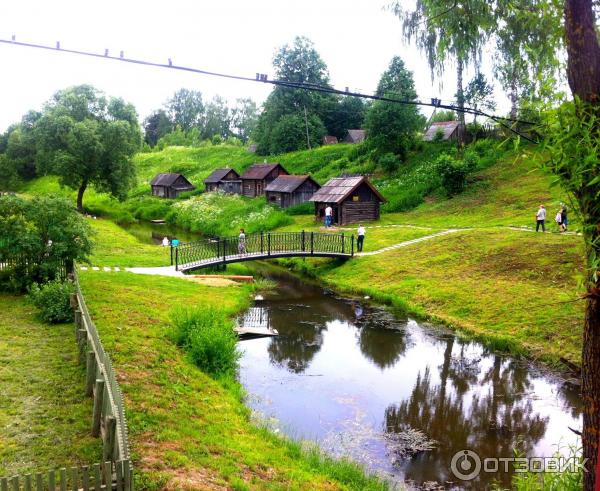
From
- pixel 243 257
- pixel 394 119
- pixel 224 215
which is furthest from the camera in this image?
pixel 224 215

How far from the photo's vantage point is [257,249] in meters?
31.3

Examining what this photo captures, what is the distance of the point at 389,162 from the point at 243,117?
78993 mm

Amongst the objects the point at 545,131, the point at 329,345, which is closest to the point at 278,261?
the point at 329,345

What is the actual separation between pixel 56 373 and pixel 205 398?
3301 millimetres

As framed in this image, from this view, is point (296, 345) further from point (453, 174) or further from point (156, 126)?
point (156, 126)

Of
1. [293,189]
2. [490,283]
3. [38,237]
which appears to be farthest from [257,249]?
[293,189]

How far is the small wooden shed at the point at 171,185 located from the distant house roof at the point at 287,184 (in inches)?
776

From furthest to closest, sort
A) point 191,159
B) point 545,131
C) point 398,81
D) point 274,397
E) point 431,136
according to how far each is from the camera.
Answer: point 191,159 < point 431,136 < point 398,81 < point 274,397 < point 545,131

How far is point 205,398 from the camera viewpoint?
39.1 feet

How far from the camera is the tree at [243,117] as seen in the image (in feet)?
397

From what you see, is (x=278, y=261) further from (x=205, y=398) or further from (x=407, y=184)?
(x=205, y=398)

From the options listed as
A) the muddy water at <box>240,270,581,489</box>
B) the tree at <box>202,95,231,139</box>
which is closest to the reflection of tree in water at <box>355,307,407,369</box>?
the muddy water at <box>240,270,581,489</box>

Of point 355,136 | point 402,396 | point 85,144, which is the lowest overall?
point 402,396

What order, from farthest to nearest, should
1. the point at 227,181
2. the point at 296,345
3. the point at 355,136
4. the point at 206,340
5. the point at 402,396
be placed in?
the point at 355,136, the point at 227,181, the point at 296,345, the point at 206,340, the point at 402,396
